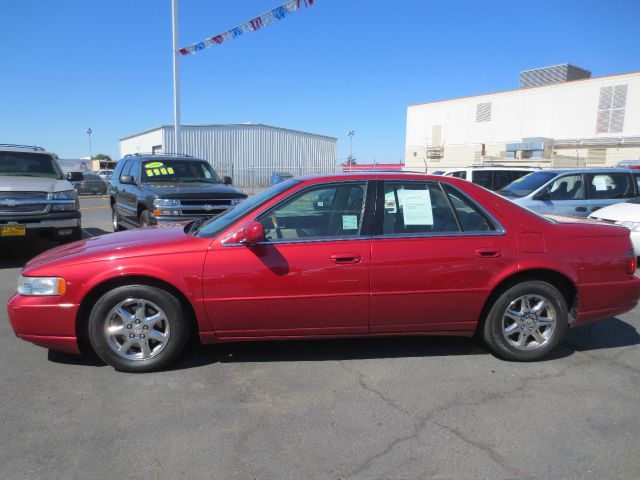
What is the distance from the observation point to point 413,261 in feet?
12.1

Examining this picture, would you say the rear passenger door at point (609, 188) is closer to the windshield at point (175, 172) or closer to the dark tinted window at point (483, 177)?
the dark tinted window at point (483, 177)

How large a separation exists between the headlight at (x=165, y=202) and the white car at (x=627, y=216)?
705 centimetres

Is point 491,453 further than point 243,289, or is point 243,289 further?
point 243,289

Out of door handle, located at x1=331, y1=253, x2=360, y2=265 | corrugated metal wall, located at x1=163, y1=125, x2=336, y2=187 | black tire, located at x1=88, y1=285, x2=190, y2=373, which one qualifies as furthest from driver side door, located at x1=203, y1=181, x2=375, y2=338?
corrugated metal wall, located at x1=163, y1=125, x2=336, y2=187

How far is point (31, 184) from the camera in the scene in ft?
25.2

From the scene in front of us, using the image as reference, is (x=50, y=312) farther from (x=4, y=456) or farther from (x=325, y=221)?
(x=325, y=221)

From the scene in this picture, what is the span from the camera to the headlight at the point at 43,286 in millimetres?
3541

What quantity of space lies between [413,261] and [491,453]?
145cm

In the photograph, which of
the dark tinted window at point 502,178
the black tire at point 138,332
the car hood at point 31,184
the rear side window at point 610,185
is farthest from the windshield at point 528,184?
the car hood at point 31,184

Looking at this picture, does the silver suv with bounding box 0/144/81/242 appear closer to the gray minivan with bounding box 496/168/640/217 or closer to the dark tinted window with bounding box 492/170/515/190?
the gray minivan with bounding box 496/168/640/217

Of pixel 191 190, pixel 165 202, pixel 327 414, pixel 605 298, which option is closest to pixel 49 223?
pixel 165 202

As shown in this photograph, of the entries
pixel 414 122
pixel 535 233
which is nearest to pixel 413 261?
pixel 535 233

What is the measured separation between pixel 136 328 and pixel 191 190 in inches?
206

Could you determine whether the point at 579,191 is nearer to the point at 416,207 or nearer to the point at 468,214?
the point at 468,214
